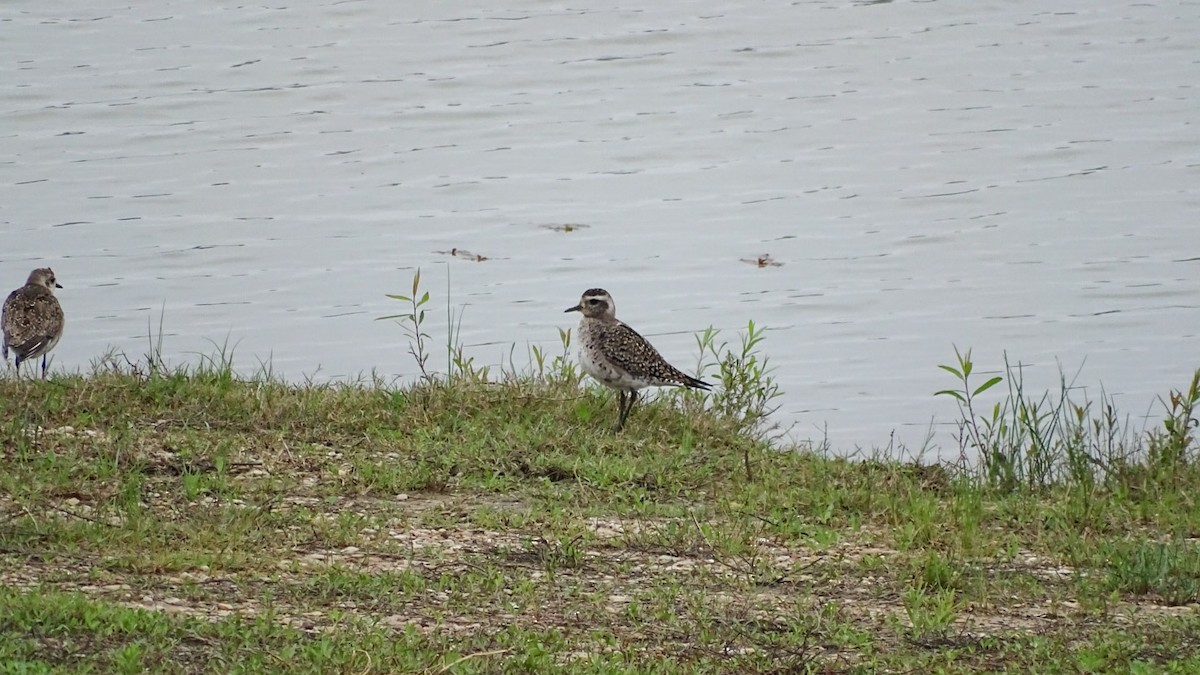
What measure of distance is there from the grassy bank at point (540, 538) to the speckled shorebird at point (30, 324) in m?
0.78

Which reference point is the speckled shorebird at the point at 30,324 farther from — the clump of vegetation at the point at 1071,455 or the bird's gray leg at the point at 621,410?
the clump of vegetation at the point at 1071,455

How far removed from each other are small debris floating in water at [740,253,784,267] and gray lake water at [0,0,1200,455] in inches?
4.1

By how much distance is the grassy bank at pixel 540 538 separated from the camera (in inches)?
254

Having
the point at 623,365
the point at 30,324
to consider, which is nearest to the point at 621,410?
the point at 623,365

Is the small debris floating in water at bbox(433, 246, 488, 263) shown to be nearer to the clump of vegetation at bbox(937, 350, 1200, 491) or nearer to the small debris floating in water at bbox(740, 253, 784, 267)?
the small debris floating in water at bbox(740, 253, 784, 267)

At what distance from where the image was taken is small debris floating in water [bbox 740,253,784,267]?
54.9 ft

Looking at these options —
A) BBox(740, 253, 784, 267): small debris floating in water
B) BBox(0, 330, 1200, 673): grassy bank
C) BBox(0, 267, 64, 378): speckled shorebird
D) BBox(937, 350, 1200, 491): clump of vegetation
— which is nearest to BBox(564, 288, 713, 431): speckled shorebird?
BBox(0, 330, 1200, 673): grassy bank

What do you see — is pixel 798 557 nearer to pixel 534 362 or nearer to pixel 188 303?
pixel 534 362

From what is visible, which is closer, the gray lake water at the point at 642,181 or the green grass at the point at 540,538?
the green grass at the point at 540,538

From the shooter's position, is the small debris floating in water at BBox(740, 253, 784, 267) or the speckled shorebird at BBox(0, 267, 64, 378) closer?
the speckled shorebird at BBox(0, 267, 64, 378)

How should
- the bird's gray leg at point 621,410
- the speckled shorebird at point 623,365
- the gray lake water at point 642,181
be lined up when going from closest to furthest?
1. the bird's gray leg at point 621,410
2. the speckled shorebird at point 623,365
3. the gray lake water at point 642,181

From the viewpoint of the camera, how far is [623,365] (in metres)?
10.2

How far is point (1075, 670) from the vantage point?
6391 mm

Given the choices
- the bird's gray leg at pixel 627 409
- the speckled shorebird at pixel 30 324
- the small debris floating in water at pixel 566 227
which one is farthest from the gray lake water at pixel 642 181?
the bird's gray leg at pixel 627 409
